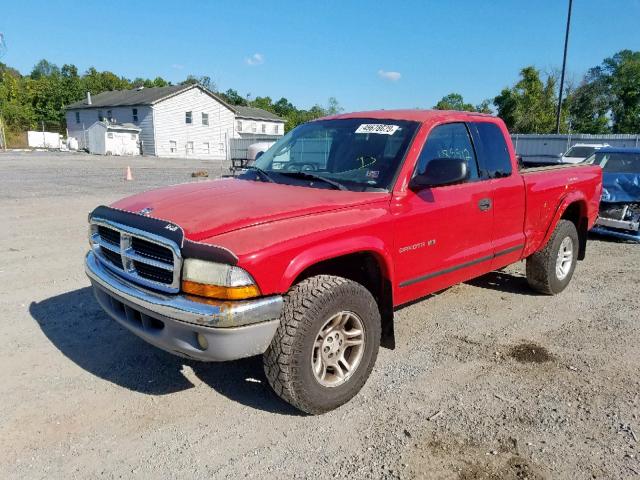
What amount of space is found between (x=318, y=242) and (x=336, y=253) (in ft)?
0.48

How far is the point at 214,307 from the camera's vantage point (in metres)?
2.59

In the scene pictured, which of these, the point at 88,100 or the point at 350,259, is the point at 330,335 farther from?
the point at 88,100

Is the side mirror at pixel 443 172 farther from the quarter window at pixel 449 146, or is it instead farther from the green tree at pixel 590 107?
the green tree at pixel 590 107

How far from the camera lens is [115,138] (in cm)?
4512

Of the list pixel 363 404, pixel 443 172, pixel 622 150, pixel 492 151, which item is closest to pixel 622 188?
pixel 622 150

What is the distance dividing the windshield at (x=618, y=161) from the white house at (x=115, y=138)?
142ft

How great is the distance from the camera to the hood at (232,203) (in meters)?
2.80

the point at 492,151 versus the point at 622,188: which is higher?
the point at 492,151

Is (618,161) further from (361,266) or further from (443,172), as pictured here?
(361,266)

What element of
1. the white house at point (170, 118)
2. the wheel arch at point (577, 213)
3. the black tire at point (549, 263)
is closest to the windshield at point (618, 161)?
the wheel arch at point (577, 213)

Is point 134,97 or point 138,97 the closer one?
point 138,97

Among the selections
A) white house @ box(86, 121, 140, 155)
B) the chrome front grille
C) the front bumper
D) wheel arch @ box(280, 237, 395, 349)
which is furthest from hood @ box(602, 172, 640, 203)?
white house @ box(86, 121, 140, 155)

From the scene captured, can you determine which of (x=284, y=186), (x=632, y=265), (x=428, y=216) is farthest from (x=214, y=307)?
(x=632, y=265)

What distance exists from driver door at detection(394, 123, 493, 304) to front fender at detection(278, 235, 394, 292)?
0.45 feet
